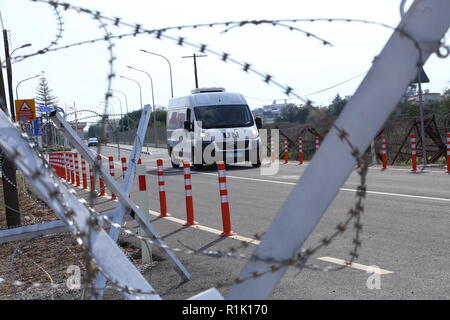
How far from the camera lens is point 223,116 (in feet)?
86.0

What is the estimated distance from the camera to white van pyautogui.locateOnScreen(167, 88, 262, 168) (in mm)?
25609

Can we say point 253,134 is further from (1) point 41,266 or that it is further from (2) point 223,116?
(1) point 41,266

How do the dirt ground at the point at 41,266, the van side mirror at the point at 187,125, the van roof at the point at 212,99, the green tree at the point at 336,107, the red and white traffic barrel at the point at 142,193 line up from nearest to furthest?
the green tree at the point at 336,107
the dirt ground at the point at 41,266
the red and white traffic barrel at the point at 142,193
the van side mirror at the point at 187,125
the van roof at the point at 212,99

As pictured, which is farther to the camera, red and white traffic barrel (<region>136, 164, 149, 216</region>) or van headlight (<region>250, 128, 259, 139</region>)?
van headlight (<region>250, 128, 259, 139</region>)

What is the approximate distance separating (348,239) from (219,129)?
17633 mm

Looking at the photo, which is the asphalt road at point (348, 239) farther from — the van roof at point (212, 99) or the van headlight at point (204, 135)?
the van roof at point (212, 99)

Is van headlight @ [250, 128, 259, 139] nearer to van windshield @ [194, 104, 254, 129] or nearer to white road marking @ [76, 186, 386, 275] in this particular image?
van windshield @ [194, 104, 254, 129]

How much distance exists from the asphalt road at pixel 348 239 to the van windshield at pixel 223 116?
8.40 meters

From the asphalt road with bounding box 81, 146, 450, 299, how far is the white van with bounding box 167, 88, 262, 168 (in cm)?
790

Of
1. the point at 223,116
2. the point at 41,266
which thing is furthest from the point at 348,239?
the point at 223,116

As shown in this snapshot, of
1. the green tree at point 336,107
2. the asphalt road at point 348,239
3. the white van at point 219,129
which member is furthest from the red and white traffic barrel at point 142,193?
the white van at point 219,129

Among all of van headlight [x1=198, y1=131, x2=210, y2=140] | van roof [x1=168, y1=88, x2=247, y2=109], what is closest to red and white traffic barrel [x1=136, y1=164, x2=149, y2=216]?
van headlight [x1=198, y1=131, x2=210, y2=140]

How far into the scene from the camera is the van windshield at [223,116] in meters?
26.0
